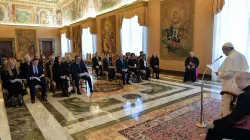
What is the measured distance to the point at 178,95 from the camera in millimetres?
5312

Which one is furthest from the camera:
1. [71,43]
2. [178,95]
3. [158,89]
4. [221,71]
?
[71,43]

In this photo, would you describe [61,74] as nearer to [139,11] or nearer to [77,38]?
[139,11]

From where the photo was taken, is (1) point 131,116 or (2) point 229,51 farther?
(1) point 131,116

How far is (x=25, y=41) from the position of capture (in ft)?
60.0

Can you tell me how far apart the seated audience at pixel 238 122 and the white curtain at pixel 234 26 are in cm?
540

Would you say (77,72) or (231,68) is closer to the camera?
(231,68)

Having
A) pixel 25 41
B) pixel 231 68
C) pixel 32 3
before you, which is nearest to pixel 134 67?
pixel 231 68

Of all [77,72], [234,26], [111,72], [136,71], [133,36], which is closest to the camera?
[77,72]

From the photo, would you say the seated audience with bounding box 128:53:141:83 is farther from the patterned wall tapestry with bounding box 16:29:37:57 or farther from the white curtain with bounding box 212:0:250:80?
the patterned wall tapestry with bounding box 16:29:37:57

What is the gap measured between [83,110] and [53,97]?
1.76m

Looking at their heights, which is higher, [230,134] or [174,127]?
[230,134]

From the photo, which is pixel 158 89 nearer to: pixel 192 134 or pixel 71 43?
pixel 192 134

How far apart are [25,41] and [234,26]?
61.2 ft

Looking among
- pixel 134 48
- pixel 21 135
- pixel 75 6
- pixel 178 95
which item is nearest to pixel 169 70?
pixel 134 48
